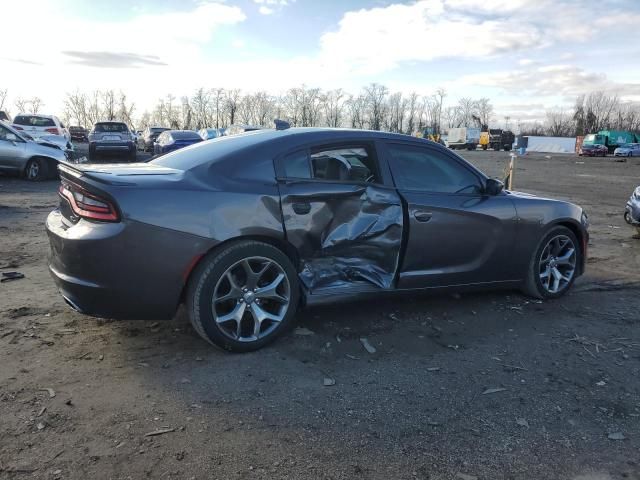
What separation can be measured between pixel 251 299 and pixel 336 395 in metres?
0.95

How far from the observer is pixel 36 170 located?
593 inches

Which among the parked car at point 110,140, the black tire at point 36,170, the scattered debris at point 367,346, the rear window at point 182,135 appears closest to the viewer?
the scattered debris at point 367,346

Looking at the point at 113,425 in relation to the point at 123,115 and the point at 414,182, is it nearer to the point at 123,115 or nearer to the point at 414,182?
the point at 414,182

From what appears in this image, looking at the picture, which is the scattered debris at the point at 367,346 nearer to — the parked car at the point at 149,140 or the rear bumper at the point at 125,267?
the rear bumper at the point at 125,267

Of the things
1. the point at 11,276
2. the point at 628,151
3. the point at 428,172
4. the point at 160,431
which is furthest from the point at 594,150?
the point at 160,431

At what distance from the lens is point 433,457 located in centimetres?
270

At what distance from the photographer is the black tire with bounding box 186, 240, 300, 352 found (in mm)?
3623

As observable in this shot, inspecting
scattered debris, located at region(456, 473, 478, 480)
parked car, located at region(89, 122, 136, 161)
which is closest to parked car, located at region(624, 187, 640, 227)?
scattered debris, located at region(456, 473, 478, 480)

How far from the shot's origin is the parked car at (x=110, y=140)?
22219mm

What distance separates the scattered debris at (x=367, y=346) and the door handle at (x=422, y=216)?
1069mm

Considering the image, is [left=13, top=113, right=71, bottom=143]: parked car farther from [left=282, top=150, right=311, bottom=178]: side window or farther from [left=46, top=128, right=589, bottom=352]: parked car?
[left=282, top=150, right=311, bottom=178]: side window

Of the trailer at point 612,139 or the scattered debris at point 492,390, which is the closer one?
the scattered debris at point 492,390

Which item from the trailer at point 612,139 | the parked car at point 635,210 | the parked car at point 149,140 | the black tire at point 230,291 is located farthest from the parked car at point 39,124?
the trailer at point 612,139

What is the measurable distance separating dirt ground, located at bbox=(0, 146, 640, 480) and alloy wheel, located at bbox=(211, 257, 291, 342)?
8.0 inches
